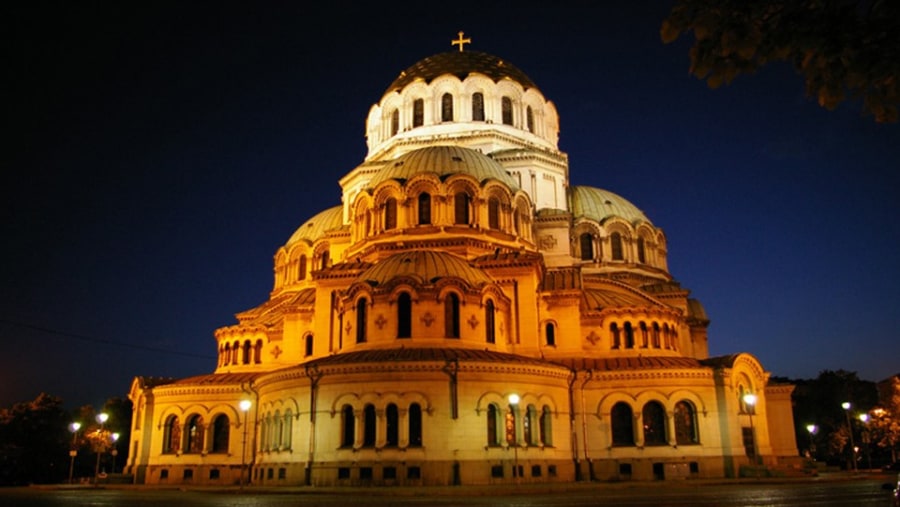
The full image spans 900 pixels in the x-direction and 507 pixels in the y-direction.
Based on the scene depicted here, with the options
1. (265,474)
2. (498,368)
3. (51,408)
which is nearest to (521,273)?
(498,368)

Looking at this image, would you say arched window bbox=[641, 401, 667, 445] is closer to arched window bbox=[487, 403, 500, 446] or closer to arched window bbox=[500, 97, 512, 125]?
arched window bbox=[487, 403, 500, 446]

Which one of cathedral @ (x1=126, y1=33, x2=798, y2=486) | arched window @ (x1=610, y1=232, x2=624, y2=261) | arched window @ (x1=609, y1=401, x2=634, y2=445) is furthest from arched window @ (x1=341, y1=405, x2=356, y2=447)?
arched window @ (x1=610, y1=232, x2=624, y2=261)

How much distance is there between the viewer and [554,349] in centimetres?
3522

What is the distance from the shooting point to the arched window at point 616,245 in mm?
47250

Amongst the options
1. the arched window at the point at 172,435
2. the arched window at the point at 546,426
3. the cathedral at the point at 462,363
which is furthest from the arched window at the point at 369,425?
the arched window at the point at 172,435

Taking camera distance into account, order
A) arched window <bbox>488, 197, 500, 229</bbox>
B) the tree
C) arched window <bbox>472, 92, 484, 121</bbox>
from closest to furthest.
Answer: the tree < arched window <bbox>488, 197, 500, 229</bbox> < arched window <bbox>472, 92, 484, 121</bbox>

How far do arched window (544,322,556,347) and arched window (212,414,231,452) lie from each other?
15.1 m

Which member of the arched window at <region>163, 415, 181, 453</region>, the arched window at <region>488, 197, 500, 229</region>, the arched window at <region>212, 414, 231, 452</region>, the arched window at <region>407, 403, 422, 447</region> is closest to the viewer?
the arched window at <region>407, 403, 422, 447</region>

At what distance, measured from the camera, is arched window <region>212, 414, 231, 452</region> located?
36.4 metres

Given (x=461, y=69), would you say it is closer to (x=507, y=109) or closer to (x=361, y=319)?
(x=507, y=109)

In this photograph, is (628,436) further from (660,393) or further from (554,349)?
(554,349)

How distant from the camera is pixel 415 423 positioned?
2827 centimetres

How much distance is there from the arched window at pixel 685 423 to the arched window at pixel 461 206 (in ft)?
41.4

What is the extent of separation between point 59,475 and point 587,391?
31.8 m
